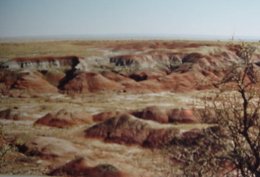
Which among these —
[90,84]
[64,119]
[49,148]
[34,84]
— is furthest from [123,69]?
[49,148]

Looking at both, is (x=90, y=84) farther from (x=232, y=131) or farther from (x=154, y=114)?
(x=232, y=131)

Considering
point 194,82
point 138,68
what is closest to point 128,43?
point 138,68

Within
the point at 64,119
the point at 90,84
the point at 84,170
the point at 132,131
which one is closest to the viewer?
the point at 84,170

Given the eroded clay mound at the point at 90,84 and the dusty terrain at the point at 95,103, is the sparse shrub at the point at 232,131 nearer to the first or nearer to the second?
the dusty terrain at the point at 95,103

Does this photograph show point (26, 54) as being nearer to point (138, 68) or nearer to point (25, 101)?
point (25, 101)

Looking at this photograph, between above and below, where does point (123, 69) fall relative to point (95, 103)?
above
